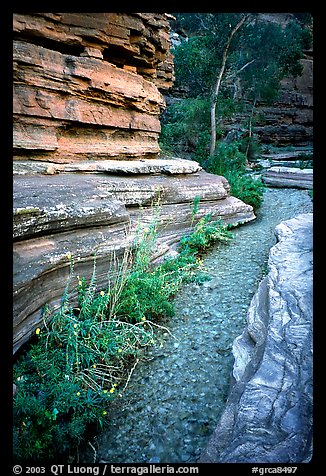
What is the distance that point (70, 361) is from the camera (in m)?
3.24

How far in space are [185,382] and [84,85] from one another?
5.10m

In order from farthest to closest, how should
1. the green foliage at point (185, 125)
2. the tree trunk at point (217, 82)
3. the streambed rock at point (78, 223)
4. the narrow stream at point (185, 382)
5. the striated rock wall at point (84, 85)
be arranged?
the green foliage at point (185, 125) < the tree trunk at point (217, 82) < the striated rock wall at point (84, 85) < the streambed rock at point (78, 223) < the narrow stream at point (185, 382)

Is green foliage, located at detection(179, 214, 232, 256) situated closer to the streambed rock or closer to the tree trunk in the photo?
the streambed rock

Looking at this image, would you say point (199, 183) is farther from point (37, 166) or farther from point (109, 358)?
point (109, 358)

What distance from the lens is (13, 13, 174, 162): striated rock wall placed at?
5.30 metres

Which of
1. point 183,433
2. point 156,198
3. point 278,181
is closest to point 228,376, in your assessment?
point 183,433

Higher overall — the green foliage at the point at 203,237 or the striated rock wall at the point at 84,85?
the striated rock wall at the point at 84,85

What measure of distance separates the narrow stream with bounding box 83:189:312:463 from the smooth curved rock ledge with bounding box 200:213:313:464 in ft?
1.17

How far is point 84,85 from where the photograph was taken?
598 cm

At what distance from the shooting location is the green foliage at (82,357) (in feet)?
8.54

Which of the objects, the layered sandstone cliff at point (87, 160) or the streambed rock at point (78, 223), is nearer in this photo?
the streambed rock at point (78, 223)

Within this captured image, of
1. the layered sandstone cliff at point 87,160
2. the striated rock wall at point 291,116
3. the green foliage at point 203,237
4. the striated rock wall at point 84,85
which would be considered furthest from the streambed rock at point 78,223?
the striated rock wall at point 291,116

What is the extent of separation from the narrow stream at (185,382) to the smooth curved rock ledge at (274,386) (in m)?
0.36

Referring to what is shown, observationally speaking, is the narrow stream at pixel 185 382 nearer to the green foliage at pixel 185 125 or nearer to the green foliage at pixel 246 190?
the green foliage at pixel 246 190
